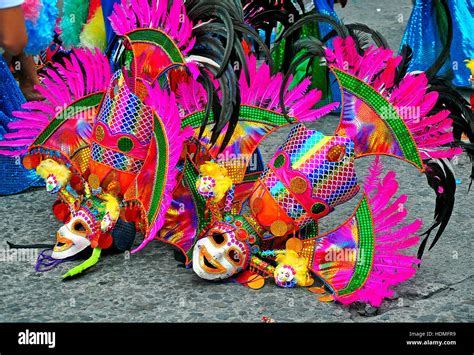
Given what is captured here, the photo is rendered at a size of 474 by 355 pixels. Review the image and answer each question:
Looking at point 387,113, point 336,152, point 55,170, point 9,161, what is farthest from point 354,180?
point 9,161

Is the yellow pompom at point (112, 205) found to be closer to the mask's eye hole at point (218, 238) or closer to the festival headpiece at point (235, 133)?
the festival headpiece at point (235, 133)

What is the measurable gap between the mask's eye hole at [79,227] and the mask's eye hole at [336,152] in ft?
2.85

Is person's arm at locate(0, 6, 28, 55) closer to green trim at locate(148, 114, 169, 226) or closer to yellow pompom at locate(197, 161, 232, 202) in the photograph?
green trim at locate(148, 114, 169, 226)

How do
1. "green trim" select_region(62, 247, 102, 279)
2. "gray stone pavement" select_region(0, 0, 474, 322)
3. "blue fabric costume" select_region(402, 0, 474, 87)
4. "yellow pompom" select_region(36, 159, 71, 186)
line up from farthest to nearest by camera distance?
1. "blue fabric costume" select_region(402, 0, 474, 87)
2. "yellow pompom" select_region(36, 159, 71, 186)
3. "green trim" select_region(62, 247, 102, 279)
4. "gray stone pavement" select_region(0, 0, 474, 322)

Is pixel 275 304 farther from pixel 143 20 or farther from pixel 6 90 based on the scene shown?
pixel 6 90

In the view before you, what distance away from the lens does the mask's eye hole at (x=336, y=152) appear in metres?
2.89

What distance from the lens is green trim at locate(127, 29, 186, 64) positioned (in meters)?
3.12

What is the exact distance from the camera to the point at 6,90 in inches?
155

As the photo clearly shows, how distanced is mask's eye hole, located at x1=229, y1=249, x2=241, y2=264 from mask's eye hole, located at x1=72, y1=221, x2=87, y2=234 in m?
0.52

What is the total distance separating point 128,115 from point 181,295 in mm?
634

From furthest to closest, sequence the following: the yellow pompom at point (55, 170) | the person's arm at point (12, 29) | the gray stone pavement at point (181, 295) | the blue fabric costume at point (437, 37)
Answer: the blue fabric costume at point (437, 37) → the person's arm at point (12, 29) → the yellow pompom at point (55, 170) → the gray stone pavement at point (181, 295)

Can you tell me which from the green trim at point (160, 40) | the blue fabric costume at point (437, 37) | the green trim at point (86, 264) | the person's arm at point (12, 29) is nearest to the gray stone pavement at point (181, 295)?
the green trim at point (86, 264)

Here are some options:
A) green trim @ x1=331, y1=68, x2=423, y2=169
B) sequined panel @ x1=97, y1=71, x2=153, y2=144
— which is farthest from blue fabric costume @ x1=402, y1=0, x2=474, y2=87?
sequined panel @ x1=97, y1=71, x2=153, y2=144

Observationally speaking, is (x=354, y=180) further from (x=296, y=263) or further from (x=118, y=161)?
(x=118, y=161)
